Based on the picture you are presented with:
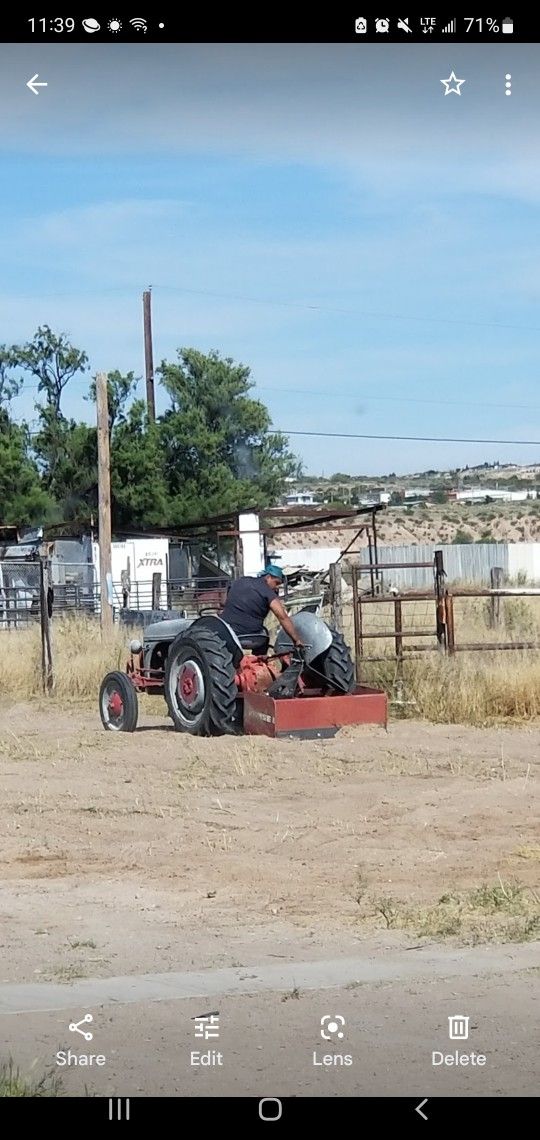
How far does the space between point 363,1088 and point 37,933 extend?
3440 mm

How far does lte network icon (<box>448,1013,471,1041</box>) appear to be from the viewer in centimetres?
447

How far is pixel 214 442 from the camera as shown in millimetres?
50219

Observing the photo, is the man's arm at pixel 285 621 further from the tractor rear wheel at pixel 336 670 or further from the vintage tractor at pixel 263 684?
the tractor rear wheel at pixel 336 670

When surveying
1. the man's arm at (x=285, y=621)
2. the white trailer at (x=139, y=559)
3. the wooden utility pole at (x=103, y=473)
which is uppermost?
the wooden utility pole at (x=103, y=473)

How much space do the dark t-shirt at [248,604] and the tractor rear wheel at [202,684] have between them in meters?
0.26

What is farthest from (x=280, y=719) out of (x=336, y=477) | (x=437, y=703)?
(x=336, y=477)

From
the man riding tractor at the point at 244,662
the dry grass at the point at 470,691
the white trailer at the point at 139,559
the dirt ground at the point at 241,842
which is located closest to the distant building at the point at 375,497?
the white trailer at the point at 139,559

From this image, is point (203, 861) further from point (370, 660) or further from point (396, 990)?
point (370, 660)

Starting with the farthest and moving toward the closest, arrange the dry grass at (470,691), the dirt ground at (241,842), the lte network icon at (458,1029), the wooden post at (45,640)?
the wooden post at (45,640) < the dry grass at (470,691) < the dirt ground at (241,842) < the lte network icon at (458,1029)

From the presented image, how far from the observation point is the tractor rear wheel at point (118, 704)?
1470 centimetres

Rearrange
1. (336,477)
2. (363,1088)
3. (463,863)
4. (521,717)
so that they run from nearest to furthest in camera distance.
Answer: (363,1088)
(463,863)
(521,717)
(336,477)

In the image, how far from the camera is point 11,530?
139 feet
